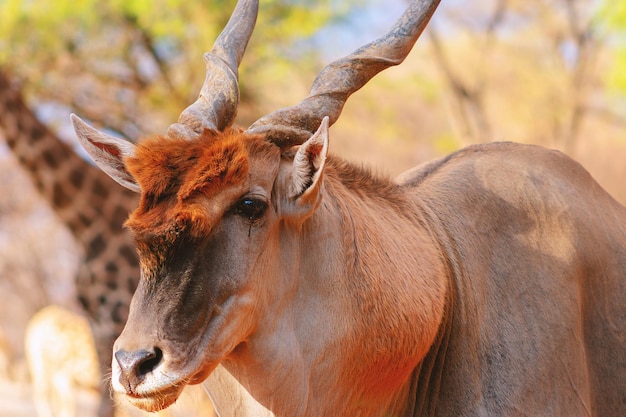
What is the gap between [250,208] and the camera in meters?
3.75

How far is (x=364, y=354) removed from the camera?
13.2 feet

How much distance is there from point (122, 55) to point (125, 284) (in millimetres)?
9120

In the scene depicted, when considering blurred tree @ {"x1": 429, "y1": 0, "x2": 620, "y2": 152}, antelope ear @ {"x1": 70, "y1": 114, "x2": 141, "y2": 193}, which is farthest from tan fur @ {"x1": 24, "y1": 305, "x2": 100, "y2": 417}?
antelope ear @ {"x1": 70, "y1": 114, "x2": 141, "y2": 193}

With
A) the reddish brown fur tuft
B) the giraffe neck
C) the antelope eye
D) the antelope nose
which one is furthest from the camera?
the giraffe neck

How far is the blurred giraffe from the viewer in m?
9.98

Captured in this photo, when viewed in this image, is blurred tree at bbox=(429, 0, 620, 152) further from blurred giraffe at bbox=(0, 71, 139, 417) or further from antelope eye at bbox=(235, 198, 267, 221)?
antelope eye at bbox=(235, 198, 267, 221)

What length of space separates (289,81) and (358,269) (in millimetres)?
15380

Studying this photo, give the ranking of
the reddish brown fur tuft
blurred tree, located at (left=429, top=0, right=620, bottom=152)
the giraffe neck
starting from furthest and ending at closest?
blurred tree, located at (left=429, top=0, right=620, bottom=152), the giraffe neck, the reddish brown fur tuft

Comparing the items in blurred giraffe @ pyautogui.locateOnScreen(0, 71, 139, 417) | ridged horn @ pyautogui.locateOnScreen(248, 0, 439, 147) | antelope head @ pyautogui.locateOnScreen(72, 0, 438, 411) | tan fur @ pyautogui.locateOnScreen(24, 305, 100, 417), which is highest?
ridged horn @ pyautogui.locateOnScreen(248, 0, 439, 147)

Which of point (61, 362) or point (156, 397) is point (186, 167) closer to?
point (156, 397)

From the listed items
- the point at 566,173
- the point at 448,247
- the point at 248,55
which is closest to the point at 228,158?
the point at 448,247

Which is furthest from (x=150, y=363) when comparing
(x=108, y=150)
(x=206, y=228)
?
(x=108, y=150)

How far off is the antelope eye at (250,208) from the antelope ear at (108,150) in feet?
1.96

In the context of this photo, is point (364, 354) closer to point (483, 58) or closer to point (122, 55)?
point (122, 55)
